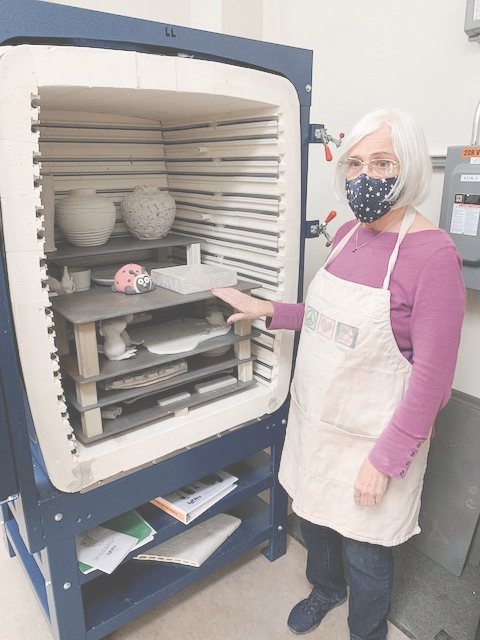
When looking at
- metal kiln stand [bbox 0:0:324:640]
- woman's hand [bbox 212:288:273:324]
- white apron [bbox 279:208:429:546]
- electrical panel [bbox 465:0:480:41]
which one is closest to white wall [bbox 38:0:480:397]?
electrical panel [bbox 465:0:480:41]

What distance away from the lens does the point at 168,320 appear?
152cm

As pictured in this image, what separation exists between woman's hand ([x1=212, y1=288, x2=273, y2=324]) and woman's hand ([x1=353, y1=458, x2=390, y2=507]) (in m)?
0.43

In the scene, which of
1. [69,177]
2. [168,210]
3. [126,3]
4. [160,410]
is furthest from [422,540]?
[126,3]

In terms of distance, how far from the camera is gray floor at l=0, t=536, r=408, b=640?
1.39m

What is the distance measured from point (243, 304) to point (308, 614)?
2.94ft

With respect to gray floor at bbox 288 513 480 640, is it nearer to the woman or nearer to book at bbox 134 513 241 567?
the woman

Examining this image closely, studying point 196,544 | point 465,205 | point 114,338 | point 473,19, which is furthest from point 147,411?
point 473,19

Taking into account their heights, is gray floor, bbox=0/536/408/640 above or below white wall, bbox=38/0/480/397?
below

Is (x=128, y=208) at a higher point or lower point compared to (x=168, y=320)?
higher

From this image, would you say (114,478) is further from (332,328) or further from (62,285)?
(332,328)

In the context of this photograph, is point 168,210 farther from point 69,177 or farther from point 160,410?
point 160,410

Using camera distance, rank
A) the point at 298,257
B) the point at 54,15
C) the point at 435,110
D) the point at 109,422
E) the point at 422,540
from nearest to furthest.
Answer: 1. the point at 54,15
2. the point at 109,422
3. the point at 298,257
4. the point at 435,110
5. the point at 422,540

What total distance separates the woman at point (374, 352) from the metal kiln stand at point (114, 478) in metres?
0.23

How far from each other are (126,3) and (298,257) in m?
1.16
